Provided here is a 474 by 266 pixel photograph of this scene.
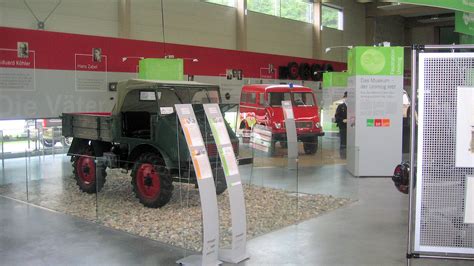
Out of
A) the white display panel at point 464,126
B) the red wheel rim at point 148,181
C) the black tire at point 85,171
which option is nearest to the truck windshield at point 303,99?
the black tire at point 85,171

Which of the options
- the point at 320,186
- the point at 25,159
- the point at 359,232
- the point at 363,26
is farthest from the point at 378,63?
the point at 363,26

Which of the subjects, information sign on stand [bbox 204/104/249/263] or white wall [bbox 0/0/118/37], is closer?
information sign on stand [bbox 204/104/249/263]

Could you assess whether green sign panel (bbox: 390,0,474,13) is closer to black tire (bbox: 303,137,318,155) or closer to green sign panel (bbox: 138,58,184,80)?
black tire (bbox: 303,137,318,155)

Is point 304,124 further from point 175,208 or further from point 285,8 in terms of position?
point 285,8

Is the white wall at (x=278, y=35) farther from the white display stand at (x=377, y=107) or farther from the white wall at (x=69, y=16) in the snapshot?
the white display stand at (x=377, y=107)

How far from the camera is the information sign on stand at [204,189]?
4.22 meters

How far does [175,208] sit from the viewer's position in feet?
18.6

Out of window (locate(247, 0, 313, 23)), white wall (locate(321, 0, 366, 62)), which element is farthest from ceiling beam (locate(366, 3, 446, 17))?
window (locate(247, 0, 313, 23))

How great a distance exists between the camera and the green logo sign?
9.25 metres

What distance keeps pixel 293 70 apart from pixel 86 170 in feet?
46.4

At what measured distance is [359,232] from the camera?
5570mm

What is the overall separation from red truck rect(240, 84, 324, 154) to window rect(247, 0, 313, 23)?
6.72 metres

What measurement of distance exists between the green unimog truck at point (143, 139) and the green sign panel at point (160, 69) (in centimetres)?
428

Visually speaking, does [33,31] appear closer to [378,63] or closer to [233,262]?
[378,63]
